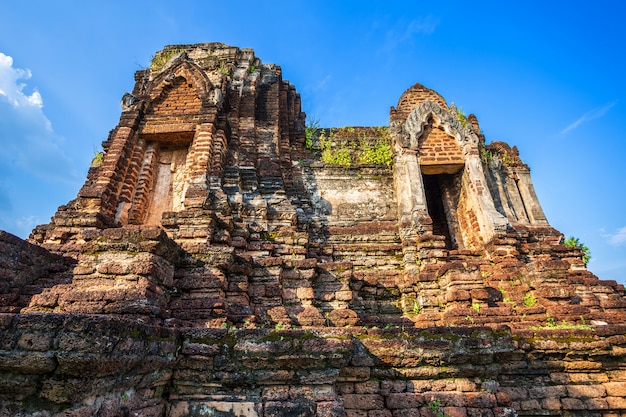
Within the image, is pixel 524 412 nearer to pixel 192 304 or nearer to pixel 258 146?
pixel 192 304

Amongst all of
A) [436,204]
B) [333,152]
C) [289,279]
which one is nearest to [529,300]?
[289,279]

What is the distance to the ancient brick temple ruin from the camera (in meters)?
3.18

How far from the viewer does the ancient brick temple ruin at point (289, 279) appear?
3.18m

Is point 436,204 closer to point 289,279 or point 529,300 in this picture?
point 529,300

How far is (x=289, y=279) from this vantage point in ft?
20.5

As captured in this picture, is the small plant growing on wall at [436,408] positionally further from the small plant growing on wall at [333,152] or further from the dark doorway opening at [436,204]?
the dark doorway opening at [436,204]

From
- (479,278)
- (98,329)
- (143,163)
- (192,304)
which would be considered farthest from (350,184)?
(98,329)

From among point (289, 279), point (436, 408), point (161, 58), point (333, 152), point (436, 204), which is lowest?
point (436, 408)

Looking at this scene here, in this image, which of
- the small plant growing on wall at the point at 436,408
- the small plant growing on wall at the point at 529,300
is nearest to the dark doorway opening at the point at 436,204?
the small plant growing on wall at the point at 529,300

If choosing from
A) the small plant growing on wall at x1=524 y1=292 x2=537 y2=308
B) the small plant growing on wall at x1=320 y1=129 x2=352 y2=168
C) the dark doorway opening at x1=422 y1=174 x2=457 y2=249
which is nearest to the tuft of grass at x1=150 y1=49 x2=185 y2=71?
the small plant growing on wall at x1=320 y1=129 x2=352 y2=168

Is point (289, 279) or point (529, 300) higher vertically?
point (289, 279)

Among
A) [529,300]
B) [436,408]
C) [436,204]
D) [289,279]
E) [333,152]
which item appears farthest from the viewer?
[436,204]

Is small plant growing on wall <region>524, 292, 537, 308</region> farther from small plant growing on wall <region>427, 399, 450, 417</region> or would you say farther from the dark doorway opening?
the dark doorway opening

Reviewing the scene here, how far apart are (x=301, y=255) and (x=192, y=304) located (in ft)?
8.68
